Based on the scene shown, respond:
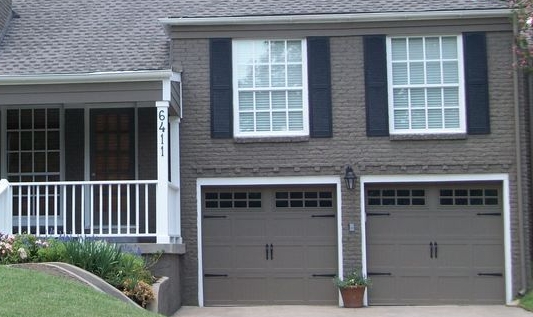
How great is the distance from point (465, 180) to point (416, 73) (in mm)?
2104

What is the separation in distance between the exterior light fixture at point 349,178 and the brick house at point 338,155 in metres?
0.03

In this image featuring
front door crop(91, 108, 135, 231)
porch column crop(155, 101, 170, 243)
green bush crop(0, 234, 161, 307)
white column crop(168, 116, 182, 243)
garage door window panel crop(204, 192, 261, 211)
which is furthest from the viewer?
front door crop(91, 108, 135, 231)

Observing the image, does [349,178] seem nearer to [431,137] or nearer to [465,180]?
[431,137]

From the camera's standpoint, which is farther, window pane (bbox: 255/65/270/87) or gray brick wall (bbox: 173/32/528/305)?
window pane (bbox: 255/65/270/87)

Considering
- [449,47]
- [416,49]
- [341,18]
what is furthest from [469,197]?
[341,18]

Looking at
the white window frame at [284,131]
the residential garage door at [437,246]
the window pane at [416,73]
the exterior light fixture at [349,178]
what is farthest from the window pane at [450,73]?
the white window frame at [284,131]

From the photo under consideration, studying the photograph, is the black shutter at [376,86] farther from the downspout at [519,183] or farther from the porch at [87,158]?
the porch at [87,158]

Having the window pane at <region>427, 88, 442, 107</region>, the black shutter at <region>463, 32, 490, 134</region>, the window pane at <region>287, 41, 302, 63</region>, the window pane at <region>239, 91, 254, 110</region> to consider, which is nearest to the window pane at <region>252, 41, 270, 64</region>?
the window pane at <region>287, 41, 302, 63</region>

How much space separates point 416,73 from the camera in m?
15.3

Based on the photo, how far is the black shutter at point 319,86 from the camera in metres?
15.2

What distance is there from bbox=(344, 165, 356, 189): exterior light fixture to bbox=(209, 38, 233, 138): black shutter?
7.16 feet

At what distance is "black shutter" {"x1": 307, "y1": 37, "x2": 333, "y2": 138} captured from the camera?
15.2 m

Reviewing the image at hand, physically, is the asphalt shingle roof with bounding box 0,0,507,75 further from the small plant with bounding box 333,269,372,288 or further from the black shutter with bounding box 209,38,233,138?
the small plant with bounding box 333,269,372,288

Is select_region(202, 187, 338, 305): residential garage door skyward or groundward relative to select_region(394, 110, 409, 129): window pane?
groundward
